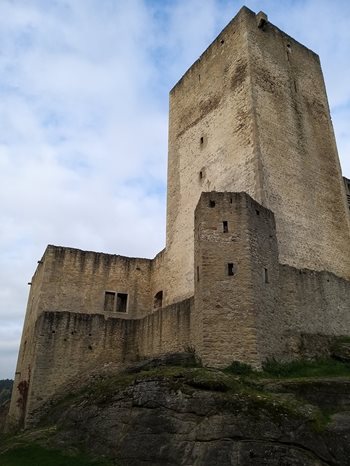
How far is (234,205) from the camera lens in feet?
63.1

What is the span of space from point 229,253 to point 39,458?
923 cm

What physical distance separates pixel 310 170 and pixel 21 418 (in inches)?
732

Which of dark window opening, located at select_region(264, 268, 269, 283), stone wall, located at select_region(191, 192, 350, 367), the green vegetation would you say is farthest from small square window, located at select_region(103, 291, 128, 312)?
the green vegetation

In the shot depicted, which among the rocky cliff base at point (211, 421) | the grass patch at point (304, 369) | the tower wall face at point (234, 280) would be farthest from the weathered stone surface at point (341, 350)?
the rocky cliff base at point (211, 421)

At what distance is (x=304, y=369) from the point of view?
17203 millimetres

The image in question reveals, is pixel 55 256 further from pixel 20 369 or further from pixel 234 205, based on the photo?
pixel 234 205

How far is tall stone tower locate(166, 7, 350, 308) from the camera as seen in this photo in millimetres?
23891

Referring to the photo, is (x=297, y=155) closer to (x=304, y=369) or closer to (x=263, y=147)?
(x=263, y=147)

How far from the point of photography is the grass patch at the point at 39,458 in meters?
13.3

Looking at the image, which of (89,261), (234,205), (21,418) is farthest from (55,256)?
(234,205)

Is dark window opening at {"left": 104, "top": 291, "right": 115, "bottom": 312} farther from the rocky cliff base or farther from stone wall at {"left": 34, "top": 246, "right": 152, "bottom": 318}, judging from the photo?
the rocky cliff base

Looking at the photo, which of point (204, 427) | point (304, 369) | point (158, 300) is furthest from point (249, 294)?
point (158, 300)

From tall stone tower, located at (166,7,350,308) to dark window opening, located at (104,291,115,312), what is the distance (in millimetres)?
3439

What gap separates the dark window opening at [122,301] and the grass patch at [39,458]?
12847 mm
